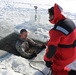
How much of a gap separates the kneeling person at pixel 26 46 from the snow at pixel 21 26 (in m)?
0.17

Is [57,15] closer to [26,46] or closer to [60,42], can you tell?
[60,42]

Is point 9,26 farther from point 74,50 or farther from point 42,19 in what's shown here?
point 74,50

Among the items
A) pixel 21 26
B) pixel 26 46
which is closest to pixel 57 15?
pixel 26 46

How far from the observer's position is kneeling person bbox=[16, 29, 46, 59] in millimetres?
5613

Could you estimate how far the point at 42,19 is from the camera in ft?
35.9

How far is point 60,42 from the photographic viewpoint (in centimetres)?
394

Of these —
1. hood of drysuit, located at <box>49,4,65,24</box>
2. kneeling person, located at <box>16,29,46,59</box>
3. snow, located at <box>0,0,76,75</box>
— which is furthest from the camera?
kneeling person, located at <box>16,29,46,59</box>

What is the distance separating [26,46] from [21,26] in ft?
9.87

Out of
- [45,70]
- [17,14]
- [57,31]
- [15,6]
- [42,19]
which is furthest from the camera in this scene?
[15,6]

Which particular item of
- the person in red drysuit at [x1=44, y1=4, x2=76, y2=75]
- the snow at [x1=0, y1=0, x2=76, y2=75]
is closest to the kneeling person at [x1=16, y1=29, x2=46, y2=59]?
the snow at [x1=0, y1=0, x2=76, y2=75]

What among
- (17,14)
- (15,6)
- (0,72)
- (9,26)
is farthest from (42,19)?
(0,72)

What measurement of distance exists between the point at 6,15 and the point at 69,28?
7905 millimetres

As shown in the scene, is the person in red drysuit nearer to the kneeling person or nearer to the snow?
the snow

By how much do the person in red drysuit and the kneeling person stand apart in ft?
4.73
